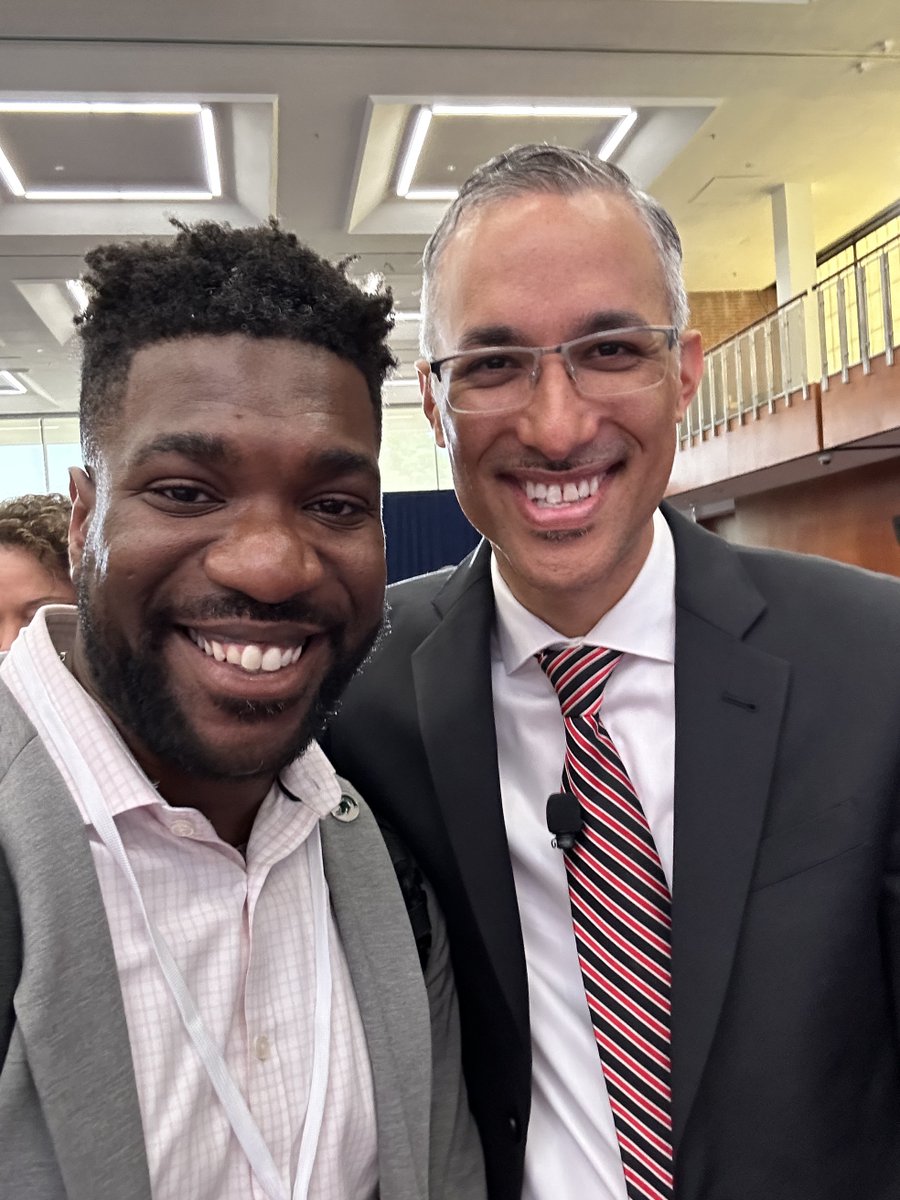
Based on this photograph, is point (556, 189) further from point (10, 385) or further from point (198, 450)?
point (10, 385)

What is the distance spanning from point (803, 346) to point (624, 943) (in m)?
10.4

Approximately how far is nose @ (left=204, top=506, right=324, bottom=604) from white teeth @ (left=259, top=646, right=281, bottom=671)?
61 millimetres

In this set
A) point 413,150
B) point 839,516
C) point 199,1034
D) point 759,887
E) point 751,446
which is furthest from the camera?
point 839,516

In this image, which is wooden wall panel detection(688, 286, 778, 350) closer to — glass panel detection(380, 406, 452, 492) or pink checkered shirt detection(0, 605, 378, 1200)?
glass panel detection(380, 406, 452, 492)

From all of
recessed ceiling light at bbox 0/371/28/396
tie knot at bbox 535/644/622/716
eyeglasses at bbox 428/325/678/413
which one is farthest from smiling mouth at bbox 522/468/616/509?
recessed ceiling light at bbox 0/371/28/396

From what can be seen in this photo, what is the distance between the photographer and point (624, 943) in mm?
1320

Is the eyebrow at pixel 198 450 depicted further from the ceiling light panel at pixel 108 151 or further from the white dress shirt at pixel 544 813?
the ceiling light panel at pixel 108 151

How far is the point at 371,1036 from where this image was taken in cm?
113

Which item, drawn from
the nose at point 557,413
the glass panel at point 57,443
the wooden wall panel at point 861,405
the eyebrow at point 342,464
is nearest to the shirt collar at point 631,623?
the nose at point 557,413

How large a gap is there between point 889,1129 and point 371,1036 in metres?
0.81

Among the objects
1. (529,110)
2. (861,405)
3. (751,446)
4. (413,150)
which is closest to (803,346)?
(751,446)

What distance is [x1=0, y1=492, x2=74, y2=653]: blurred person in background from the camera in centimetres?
224

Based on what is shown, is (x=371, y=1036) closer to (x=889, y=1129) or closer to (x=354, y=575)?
(x=354, y=575)

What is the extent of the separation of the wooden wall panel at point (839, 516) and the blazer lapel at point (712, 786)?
9.61 meters
